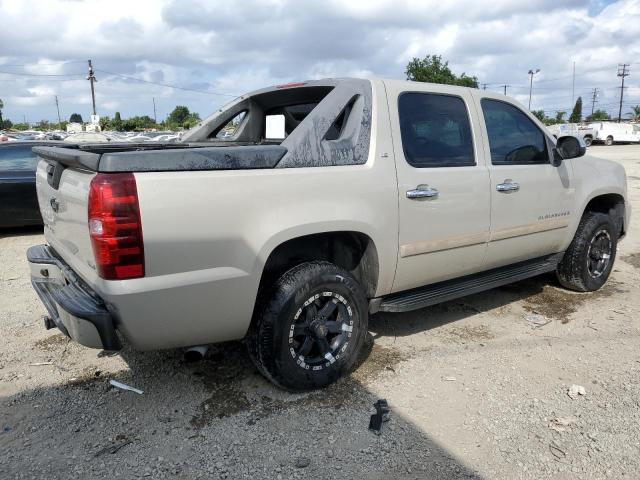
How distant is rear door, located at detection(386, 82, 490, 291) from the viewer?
3.59 meters

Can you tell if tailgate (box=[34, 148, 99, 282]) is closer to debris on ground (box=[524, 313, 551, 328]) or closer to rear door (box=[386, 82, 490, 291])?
rear door (box=[386, 82, 490, 291])

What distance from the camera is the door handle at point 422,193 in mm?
3541

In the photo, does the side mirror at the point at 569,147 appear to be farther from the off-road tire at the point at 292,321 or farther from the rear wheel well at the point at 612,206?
the off-road tire at the point at 292,321

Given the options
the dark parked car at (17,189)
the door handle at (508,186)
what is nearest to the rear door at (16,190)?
the dark parked car at (17,189)

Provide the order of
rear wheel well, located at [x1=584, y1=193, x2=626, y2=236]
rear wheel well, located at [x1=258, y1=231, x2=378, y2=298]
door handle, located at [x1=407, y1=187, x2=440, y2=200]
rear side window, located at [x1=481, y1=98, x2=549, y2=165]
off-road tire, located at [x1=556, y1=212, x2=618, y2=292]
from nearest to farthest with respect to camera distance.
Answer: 1. rear wheel well, located at [x1=258, y1=231, x2=378, y2=298]
2. door handle, located at [x1=407, y1=187, x2=440, y2=200]
3. rear side window, located at [x1=481, y1=98, x2=549, y2=165]
4. off-road tire, located at [x1=556, y1=212, x2=618, y2=292]
5. rear wheel well, located at [x1=584, y1=193, x2=626, y2=236]

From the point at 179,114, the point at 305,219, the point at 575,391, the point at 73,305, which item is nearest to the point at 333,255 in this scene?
the point at 305,219

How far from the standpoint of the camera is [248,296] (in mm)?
2980

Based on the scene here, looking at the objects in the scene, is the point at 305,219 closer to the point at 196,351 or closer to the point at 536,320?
the point at 196,351

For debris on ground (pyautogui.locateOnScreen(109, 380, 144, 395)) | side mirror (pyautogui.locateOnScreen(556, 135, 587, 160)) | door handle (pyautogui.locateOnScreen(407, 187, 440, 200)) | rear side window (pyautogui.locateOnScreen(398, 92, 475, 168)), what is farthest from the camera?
side mirror (pyautogui.locateOnScreen(556, 135, 587, 160))

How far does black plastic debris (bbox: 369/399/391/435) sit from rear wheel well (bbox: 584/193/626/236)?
3318 millimetres

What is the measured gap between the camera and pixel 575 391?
11.2 feet

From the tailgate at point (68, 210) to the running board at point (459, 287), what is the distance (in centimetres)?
183

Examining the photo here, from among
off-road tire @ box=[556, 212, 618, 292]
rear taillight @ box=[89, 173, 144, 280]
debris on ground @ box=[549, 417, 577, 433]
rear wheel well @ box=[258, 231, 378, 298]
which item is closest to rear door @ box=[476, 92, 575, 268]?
off-road tire @ box=[556, 212, 618, 292]

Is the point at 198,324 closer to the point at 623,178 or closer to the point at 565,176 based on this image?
the point at 565,176
